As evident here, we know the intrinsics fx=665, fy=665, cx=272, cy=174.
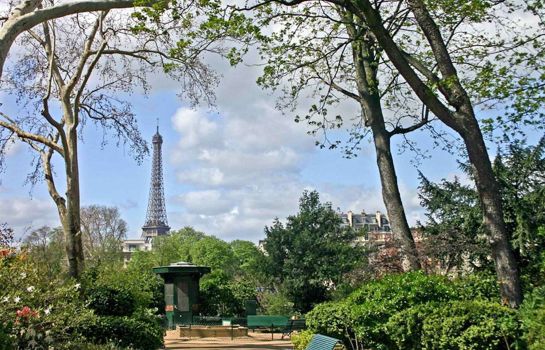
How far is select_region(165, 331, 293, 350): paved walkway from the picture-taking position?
18.3 meters

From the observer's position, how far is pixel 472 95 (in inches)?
570

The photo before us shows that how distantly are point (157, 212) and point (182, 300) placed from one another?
108741 mm

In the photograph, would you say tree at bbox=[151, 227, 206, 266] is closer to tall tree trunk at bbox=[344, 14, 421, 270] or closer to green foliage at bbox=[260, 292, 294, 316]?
green foliage at bbox=[260, 292, 294, 316]

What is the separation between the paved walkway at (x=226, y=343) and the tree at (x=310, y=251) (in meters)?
3.06

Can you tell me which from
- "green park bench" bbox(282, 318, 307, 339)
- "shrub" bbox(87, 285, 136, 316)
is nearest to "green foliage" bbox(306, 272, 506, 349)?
"shrub" bbox(87, 285, 136, 316)

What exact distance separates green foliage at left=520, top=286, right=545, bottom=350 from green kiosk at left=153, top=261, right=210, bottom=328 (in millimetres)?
17977

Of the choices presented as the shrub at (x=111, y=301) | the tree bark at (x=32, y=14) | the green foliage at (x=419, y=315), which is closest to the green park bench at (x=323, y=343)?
the green foliage at (x=419, y=315)

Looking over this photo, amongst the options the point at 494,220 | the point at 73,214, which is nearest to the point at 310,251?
the point at 73,214

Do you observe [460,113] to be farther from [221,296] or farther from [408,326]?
[221,296]

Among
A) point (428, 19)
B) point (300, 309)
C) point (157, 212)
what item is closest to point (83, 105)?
point (428, 19)

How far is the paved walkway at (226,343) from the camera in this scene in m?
18.3

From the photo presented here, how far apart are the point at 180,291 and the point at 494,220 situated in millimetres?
16589

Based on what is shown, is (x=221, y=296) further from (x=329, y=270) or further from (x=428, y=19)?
(x=428, y=19)

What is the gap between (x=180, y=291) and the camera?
2586 centimetres
